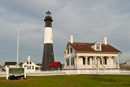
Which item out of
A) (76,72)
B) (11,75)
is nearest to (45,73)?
(76,72)

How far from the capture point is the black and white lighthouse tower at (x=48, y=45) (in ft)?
130

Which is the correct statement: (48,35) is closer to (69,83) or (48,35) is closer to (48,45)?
(48,45)

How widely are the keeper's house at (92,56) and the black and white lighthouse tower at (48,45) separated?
4.95 m

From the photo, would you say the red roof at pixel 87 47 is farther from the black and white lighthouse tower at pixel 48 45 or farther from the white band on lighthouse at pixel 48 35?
the white band on lighthouse at pixel 48 35

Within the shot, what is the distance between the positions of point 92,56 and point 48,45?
37.2 feet

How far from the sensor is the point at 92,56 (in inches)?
1398

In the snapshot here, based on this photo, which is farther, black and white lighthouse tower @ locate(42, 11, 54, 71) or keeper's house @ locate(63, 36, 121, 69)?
black and white lighthouse tower @ locate(42, 11, 54, 71)

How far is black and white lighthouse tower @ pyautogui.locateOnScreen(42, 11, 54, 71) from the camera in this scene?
39656 millimetres

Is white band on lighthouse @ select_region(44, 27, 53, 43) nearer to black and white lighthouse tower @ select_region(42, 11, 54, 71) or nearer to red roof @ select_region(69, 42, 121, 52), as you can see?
black and white lighthouse tower @ select_region(42, 11, 54, 71)

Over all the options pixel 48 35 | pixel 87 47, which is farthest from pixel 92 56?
pixel 48 35

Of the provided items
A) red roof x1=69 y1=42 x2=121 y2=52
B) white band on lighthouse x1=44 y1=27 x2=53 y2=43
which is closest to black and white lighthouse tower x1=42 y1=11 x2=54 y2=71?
white band on lighthouse x1=44 y1=27 x2=53 y2=43

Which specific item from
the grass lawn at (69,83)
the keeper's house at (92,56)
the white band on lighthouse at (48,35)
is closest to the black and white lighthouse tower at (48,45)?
the white band on lighthouse at (48,35)

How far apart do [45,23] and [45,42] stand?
5.00 metres

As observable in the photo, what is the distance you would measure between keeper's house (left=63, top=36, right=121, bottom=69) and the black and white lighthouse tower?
495cm
